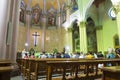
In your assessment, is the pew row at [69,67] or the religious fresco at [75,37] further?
the religious fresco at [75,37]

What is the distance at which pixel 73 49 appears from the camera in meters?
18.8

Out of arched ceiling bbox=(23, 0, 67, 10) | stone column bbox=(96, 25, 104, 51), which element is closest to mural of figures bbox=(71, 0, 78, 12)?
stone column bbox=(96, 25, 104, 51)

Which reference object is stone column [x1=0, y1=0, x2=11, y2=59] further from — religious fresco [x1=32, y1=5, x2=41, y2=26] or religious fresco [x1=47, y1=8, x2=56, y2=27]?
religious fresco [x1=47, y1=8, x2=56, y2=27]

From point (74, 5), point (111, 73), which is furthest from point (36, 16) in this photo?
point (111, 73)

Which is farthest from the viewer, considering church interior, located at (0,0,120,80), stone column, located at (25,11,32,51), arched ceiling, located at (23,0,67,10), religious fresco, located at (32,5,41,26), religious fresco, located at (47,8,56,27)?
religious fresco, located at (47,8,56,27)

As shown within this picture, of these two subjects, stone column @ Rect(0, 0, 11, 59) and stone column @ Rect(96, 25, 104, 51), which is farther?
stone column @ Rect(96, 25, 104, 51)

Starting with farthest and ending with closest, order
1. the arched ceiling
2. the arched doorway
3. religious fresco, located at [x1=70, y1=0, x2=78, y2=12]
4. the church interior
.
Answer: the arched ceiling → the arched doorway → religious fresco, located at [x1=70, y1=0, x2=78, y2=12] → the church interior

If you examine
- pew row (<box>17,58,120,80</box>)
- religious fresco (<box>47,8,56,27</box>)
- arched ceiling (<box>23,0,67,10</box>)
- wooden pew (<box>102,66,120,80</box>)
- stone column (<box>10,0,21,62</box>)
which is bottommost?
pew row (<box>17,58,120,80</box>)

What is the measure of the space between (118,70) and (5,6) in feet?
15.2

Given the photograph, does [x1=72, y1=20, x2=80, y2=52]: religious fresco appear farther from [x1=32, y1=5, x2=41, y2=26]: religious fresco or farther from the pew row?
the pew row

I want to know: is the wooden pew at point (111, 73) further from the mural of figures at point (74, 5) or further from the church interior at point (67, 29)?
the mural of figures at point (74, 5)

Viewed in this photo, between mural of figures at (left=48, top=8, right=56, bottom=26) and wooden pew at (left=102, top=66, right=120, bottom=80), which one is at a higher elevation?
mural of figures at (left=48, top=8, right=56, bottom=26)

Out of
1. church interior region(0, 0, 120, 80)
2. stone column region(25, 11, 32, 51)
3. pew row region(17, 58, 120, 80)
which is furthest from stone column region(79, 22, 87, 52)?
stone column region(25, 11, 32, 51)

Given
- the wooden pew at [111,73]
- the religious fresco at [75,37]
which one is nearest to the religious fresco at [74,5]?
the religious fresco at [75,37]
